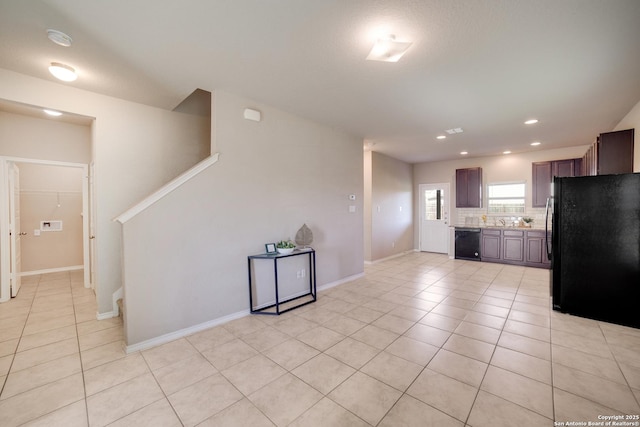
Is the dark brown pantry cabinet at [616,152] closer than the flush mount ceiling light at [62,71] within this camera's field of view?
No

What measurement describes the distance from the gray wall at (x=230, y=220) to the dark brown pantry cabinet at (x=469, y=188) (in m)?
4.28

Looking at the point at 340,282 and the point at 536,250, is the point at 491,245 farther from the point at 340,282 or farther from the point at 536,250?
the point at 340,282

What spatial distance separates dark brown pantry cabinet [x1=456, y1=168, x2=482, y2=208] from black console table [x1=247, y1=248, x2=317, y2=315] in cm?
511

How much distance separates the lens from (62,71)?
8.27 ft

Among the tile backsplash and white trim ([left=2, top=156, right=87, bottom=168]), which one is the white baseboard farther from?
the tile backsplash

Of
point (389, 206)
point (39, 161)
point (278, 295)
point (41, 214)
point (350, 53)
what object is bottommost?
point (278, 295)

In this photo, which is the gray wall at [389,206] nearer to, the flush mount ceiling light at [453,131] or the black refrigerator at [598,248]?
the flush mount ceiling light at [453,131]

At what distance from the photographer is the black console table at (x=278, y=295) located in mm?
3297

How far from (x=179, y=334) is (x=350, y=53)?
10.9 ft

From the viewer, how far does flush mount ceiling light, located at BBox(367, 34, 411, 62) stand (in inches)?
80.4

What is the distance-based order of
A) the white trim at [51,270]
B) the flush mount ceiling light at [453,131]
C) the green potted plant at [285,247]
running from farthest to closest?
the white trim at [51,270], the flush mount ceiling light at [453,131], the green potted plant at [285,247]

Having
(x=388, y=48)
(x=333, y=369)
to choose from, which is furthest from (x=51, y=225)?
(x=388, y=48)

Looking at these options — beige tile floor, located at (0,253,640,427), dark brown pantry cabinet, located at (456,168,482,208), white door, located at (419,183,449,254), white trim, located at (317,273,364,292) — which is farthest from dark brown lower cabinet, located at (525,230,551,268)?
white trim, located at (317,273,364,292)

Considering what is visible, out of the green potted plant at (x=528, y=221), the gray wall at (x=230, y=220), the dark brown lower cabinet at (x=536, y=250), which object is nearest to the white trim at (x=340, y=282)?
the gray wall at (x=230, y=220)
